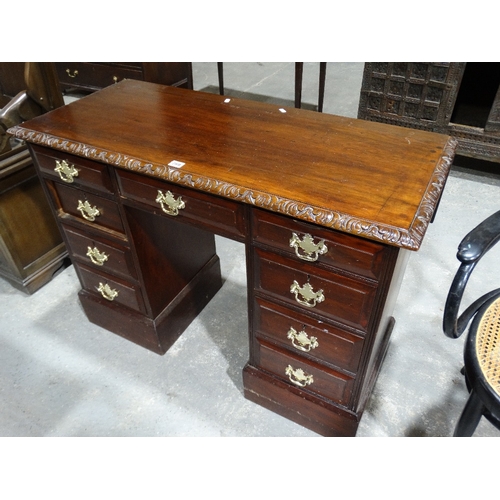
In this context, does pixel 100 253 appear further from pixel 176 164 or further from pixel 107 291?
pixel 176 164

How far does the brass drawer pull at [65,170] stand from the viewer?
1.30 metres

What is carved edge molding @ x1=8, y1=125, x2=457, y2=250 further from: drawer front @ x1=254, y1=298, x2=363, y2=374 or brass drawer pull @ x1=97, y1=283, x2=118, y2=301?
brass drawer pull @ x1=97, y1=283, x2=118, y2=301

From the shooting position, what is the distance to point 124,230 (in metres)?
1.38

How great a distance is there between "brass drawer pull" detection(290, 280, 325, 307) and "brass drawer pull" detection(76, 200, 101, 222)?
719 millimetres

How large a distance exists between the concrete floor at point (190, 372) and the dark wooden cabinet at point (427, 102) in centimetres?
74

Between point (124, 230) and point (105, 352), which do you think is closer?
point (124, 230)

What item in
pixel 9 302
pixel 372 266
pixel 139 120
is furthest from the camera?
pixel 9 302

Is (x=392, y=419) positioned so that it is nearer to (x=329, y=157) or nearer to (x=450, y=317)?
(x=450, y=317)

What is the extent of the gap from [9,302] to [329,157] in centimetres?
166

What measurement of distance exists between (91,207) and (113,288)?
14.9 inches

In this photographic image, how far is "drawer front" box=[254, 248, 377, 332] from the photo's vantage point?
1.03 m

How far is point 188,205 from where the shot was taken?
1.14 meters

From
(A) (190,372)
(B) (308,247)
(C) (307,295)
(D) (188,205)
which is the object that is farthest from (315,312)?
(A) (190,372)
